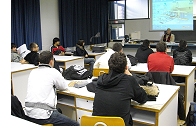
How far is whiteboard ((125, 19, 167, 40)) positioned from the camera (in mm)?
7730

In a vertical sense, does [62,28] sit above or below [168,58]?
above

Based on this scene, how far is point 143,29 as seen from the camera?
794 cm

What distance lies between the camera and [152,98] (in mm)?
2107

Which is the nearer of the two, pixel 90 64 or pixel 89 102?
pixel 89 102

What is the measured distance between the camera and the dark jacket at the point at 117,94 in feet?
6.19

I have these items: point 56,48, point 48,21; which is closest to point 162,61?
point 56,48

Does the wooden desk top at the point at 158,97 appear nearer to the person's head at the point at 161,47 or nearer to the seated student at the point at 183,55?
the person's head at the point at 161,47

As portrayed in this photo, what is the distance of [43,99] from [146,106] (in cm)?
97

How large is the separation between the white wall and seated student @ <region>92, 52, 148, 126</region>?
4543mm

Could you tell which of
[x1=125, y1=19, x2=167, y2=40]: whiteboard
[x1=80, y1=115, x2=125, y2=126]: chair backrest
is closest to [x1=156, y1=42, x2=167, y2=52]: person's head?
[x1=80, y1=115, x2=125, y2=126]: chair backrest
